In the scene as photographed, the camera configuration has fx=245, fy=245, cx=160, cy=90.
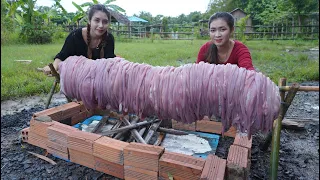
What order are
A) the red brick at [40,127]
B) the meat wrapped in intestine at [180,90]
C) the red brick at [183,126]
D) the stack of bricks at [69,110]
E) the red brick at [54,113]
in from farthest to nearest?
the red brick at [183,126], the stack of bricks at [69,110], the red brick at [54,113], the red brick at [40,127], the meat wrapped in intestine at [180,90]

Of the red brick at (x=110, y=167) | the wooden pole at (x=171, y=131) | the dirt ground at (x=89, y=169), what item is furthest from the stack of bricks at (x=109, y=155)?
the wooden pole at (x=171, y=131)

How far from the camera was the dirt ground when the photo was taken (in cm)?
252

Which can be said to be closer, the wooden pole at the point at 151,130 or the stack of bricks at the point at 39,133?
the stack of bricks at the point at 39,133

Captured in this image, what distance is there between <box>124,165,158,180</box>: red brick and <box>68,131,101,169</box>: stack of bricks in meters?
0.38

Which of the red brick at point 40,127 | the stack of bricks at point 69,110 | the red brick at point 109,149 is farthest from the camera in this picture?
the stack of bricks at point 69,110

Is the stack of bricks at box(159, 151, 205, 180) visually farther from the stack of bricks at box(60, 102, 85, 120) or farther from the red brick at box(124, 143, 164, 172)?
the stack of bricks at box(60, 102, 85, 120)

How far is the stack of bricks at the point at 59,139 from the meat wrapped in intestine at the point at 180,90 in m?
0.63

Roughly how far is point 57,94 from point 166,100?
4.54 m

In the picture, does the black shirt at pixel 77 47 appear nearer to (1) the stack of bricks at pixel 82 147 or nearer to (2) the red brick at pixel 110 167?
(1) the stack of bricks at pixel 82 147

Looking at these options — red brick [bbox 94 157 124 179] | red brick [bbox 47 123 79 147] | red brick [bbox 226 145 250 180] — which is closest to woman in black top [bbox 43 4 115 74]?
red brick [bbox 47 123 79 147]

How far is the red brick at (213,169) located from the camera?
1.63m

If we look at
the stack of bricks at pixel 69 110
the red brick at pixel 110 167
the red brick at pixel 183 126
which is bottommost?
the red brick at pixel 110 167

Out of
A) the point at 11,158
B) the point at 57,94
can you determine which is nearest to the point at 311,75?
the point at 57,94

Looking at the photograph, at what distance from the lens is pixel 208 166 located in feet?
5.70
